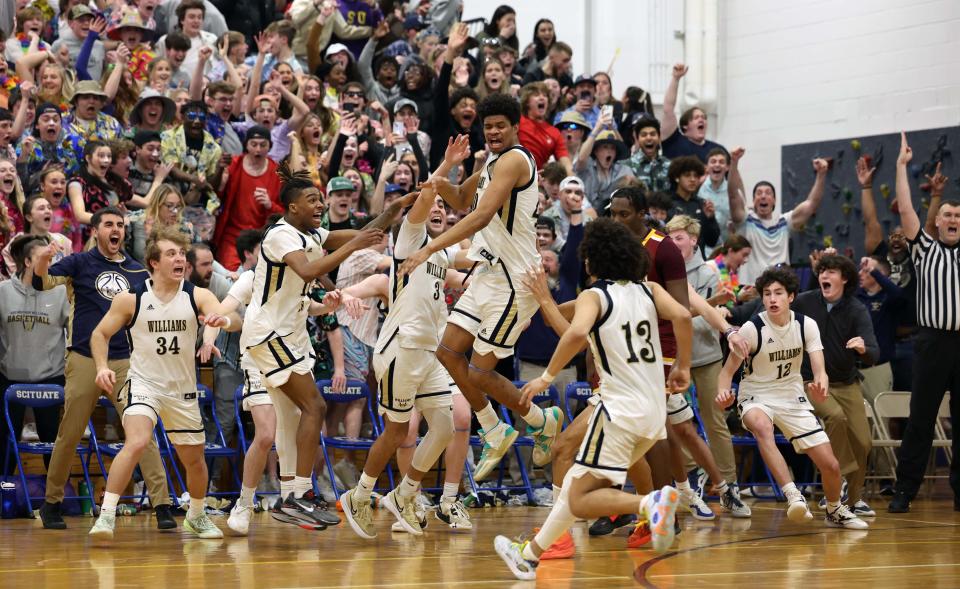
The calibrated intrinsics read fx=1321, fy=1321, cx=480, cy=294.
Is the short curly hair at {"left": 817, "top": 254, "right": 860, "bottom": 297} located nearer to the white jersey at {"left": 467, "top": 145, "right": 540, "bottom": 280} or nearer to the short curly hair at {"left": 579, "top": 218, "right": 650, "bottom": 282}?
the white jersey at {"left": 467, "top": 145, "right": 540, "bottom": 280}

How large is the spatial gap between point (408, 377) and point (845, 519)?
355cm

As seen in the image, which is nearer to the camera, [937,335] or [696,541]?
[696,541]

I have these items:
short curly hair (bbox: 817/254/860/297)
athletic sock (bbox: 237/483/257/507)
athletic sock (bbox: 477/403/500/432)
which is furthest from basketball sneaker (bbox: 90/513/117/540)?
short curly hair (bbox: 817/254/860/297)

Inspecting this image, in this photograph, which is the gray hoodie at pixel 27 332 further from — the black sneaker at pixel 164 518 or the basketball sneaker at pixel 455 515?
the basketball sneaker at pixel 455 515

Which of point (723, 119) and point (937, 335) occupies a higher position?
point (723, 119)

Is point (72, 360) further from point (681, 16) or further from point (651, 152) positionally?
point (681, 16)

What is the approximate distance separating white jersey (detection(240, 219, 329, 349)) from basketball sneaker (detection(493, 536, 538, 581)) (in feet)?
8.13

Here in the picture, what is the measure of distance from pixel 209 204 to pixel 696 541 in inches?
235

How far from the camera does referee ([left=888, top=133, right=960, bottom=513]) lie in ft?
35.9

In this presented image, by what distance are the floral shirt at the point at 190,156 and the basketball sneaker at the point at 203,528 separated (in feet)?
14.1

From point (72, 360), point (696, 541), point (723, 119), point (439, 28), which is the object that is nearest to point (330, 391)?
point (72, 360)

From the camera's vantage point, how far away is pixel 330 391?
11.1 m

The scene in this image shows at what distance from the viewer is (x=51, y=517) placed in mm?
9508

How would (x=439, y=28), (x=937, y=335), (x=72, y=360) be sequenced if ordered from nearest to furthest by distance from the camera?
1. (x=72, y=360)
2. (x=937, y=335)
3. (x=439, y=28)
